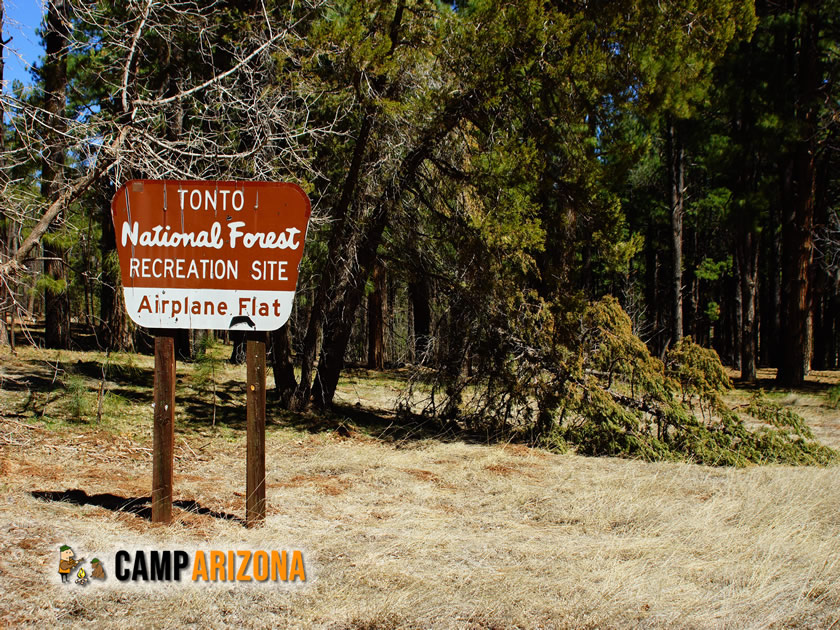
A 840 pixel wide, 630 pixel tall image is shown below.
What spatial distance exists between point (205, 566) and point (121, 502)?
73.3 inches

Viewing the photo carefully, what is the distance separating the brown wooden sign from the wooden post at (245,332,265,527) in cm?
19

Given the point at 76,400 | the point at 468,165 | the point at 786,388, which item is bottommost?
the point at 786,388

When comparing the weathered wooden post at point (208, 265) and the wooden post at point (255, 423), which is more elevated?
the weathered wooden post at point (208, 265)

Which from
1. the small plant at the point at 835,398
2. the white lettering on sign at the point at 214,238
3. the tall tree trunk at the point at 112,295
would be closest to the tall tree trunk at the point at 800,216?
the small plant at the point at 835,398

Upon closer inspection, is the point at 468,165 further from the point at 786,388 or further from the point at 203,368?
the point at 786,388

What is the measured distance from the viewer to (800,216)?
17344 millimetres

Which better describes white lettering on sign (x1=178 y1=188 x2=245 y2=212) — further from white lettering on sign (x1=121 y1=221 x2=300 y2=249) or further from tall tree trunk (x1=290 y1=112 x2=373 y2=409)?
tall tree trunk (x1=290 y1=112 x2=373 y2=409)

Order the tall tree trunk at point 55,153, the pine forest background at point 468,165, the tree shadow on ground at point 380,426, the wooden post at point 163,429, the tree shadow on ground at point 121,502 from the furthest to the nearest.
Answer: the tree shadow on ground at point 380,426, the pine forest background at point 468,165, the tall tree trunk at point 55,153, the tree shadow on ground at point 121,502, the wooden post at point 163,429

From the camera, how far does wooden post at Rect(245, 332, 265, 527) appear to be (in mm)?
5445

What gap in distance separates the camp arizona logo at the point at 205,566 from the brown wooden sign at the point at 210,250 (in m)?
1.64

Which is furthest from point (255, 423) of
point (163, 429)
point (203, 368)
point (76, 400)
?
point (203, 368)

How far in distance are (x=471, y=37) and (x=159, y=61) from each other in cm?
508

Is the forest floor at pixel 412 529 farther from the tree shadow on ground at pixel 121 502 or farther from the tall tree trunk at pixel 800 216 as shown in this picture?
the tall tree trunk at pixel 800 216

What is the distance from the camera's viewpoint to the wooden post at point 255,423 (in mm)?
5445
